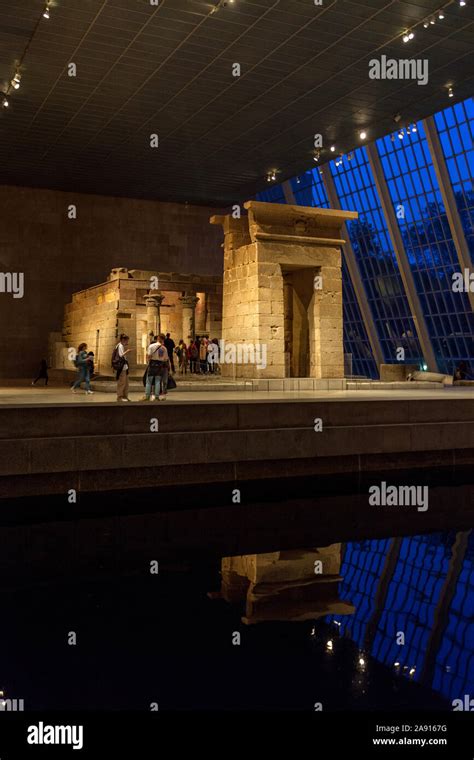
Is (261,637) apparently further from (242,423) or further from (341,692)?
(242,423)

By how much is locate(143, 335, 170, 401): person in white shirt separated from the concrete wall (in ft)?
76.4

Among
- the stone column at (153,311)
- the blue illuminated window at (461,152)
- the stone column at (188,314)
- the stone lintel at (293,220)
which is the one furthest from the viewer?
Answer: the blue illuminated window at (461,152)

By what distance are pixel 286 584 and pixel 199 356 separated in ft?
69.2

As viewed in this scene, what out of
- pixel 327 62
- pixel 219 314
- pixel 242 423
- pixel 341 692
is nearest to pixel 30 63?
pixel 327 62

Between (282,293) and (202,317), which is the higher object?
(202,317)

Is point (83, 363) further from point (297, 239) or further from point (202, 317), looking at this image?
point (202, 317)

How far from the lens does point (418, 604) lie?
7168 mm

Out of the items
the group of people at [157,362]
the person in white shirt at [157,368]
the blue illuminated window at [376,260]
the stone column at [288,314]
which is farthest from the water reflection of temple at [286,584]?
the blue illuminated window at [376,260]

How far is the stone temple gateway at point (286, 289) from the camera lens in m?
20.5

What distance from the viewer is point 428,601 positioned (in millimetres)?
7234

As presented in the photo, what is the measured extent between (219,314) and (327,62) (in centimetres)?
1151

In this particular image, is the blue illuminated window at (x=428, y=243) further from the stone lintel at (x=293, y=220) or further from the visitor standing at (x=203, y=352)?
the stone lintel at (x=293, y=220)

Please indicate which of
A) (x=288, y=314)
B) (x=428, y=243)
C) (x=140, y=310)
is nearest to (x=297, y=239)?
(x=288, y=314)

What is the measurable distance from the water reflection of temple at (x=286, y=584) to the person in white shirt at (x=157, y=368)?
7381 millimetres
